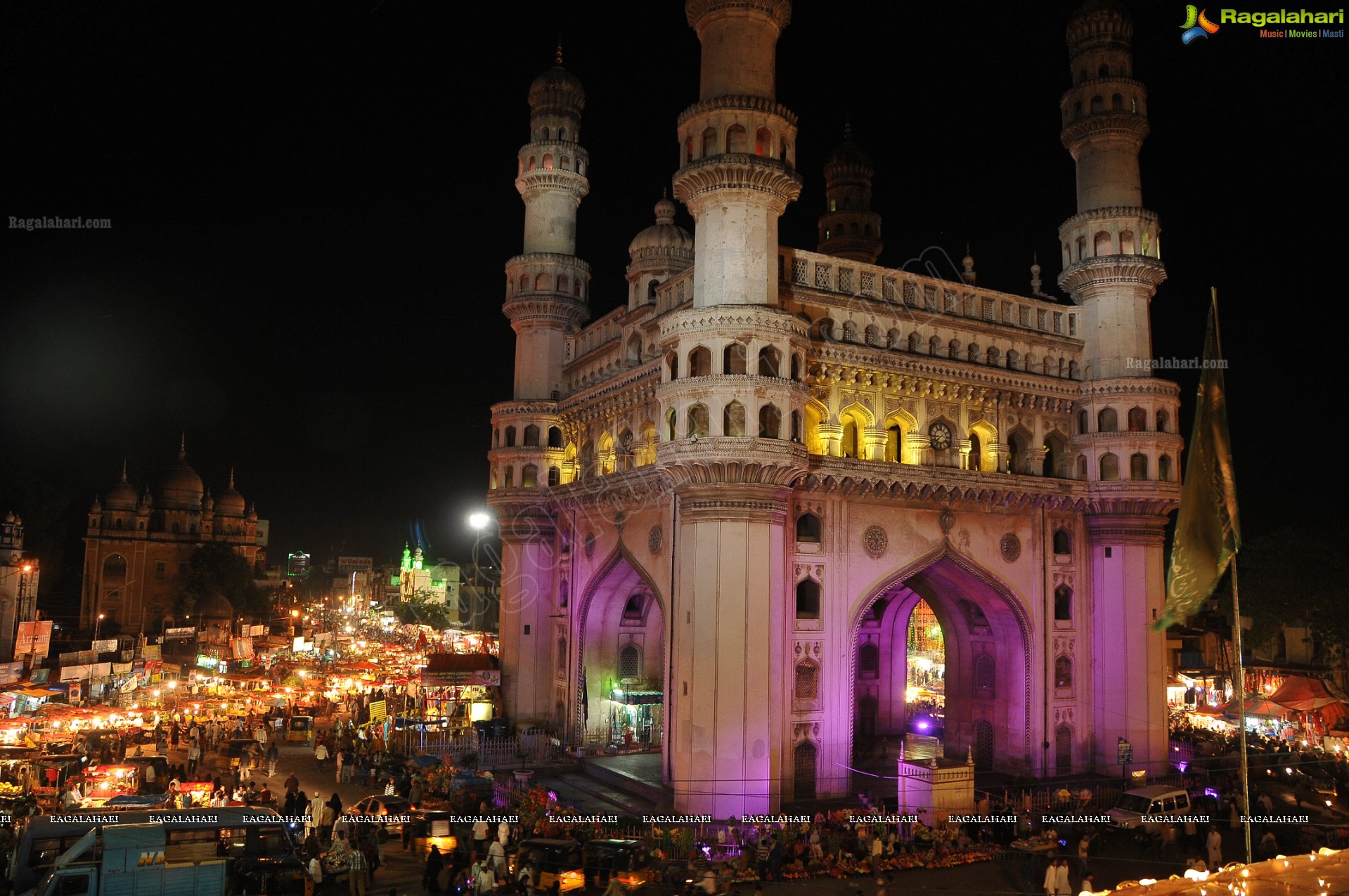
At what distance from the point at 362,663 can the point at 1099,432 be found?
3816 cm

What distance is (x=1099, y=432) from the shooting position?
30828mm

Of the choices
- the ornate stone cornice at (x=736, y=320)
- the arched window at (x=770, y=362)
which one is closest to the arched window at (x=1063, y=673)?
the arched window at (x=770, y=362)

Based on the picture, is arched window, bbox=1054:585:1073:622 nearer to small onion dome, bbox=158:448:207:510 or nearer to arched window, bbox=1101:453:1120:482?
arched window, bbox=1101:453:1120:482

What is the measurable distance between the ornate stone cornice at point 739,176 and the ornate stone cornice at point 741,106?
134cm

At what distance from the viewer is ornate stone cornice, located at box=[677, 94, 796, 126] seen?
25.5 meters

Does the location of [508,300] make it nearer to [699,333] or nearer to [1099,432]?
[699,333]

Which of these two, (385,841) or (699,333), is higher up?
(699,333)

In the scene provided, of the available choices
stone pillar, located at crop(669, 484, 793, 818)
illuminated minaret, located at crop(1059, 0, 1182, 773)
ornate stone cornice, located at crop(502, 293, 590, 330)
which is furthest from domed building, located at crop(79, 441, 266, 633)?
illuminated minaret, located at crop(1059, 0, 1182, 773)

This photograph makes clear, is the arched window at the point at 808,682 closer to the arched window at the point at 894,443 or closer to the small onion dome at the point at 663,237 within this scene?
the arched window at the point at 894,443

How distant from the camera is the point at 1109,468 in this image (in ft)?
101

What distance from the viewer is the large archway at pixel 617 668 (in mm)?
33750

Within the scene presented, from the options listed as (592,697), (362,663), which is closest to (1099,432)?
(592,697)

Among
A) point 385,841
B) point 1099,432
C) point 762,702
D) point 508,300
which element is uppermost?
point 508,300

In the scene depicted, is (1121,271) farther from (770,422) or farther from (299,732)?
(299,732)
